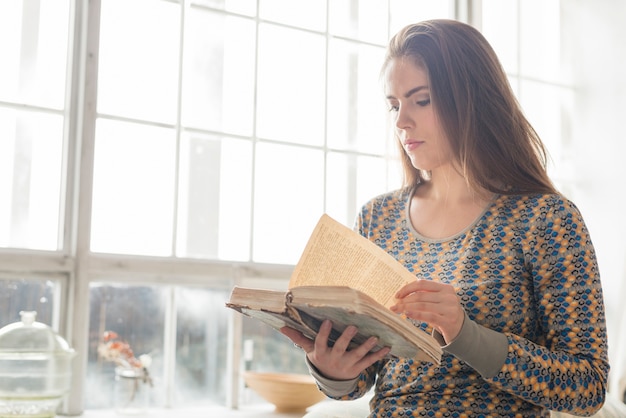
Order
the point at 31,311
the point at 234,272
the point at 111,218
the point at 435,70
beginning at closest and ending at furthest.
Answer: the point at 435,70, the point at 31,311, the point at 111,218, the point at 234,272

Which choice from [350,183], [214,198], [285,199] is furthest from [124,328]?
[350,183]

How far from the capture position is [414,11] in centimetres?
359

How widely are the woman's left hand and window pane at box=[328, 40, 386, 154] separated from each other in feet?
6.62

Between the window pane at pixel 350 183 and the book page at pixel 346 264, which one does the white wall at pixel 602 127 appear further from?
the book page at pixel 346 264

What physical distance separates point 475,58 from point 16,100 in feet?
5.51

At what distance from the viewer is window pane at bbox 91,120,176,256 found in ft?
8.96

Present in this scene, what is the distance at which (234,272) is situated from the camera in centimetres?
295

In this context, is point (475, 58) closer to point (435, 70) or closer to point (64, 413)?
point (435, 70)

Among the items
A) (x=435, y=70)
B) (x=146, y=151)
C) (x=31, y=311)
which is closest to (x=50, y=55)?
(x=146, y=151)

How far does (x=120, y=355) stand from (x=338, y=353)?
59.0 inches

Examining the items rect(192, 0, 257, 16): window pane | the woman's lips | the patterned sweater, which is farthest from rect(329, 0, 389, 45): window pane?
the patterned sweater

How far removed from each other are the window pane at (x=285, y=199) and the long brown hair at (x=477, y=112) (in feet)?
5.07

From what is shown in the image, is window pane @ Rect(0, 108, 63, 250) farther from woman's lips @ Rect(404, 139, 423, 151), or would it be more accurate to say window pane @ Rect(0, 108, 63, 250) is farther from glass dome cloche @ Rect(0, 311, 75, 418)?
woman's lips @ Rect(404, 139, 423, 151)

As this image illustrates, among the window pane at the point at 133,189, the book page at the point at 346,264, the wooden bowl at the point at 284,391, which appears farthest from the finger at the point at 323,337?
the window pane at the point at 133,189
